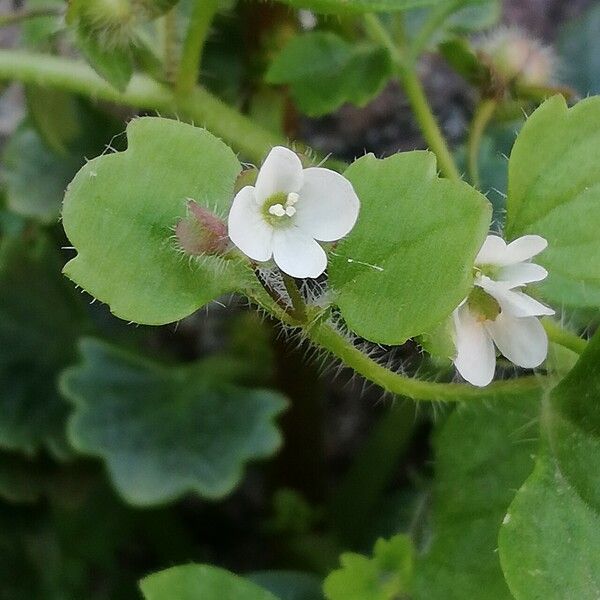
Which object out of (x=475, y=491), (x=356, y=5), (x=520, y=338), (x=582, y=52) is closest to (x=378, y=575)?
(x=475, y=491)

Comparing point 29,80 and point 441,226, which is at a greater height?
point 441,226

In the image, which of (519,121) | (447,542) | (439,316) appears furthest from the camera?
(519,121)

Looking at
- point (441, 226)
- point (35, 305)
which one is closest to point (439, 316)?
point (441, 226)

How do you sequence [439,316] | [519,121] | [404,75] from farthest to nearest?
[519,121] < [404,75] < [439,316]

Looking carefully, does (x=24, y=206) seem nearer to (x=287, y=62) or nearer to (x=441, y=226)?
(x=287, y=62)

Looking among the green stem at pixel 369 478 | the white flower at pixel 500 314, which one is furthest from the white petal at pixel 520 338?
the green stem at pixel 369 478

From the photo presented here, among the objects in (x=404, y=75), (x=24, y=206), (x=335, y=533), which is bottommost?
(x=335, y=533)

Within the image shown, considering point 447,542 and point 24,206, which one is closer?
point 447,542

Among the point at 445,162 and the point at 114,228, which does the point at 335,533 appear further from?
the point at 114,228
